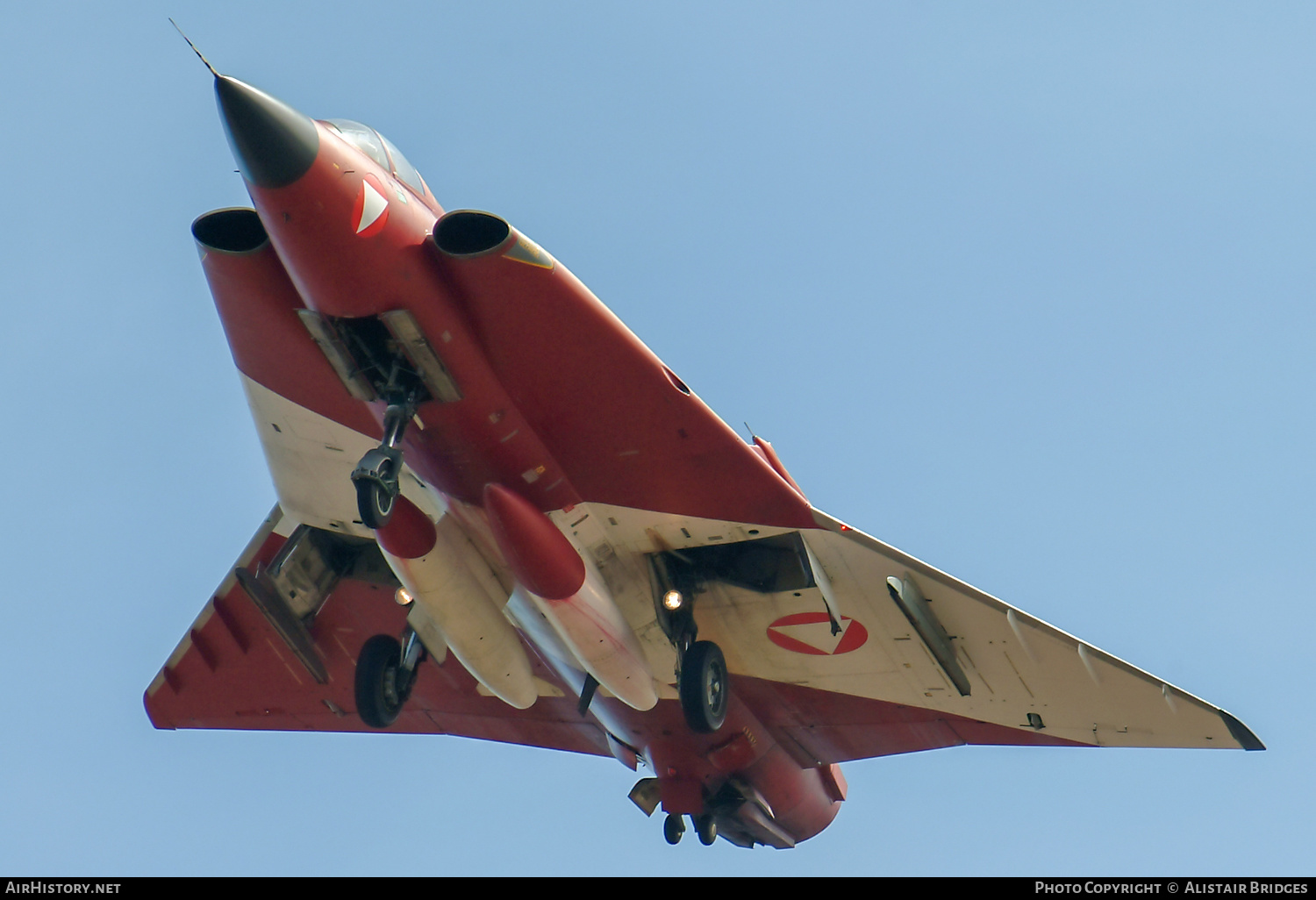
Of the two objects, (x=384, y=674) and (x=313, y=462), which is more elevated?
(x=313, y=462)

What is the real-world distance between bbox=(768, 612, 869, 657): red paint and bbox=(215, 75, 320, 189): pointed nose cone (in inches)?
292

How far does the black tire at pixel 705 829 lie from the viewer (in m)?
16.4

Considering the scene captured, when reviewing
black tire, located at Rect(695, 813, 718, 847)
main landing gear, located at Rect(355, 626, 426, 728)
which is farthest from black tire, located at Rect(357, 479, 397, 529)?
black tire, located at Rect(695, 813, 718, 847)

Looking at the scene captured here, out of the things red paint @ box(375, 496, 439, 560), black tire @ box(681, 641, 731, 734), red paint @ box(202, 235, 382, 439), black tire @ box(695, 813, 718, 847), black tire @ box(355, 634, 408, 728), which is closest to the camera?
red paint @ box(202, 235, 382, 439)

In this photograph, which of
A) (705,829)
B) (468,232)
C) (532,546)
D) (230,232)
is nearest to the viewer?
(468,232)

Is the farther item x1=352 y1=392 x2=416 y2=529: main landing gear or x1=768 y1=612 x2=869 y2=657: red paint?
x1=768 y1=612 x2=869 y2=657: red paint

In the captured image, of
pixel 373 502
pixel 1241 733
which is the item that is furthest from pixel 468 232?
pixel 1241 733

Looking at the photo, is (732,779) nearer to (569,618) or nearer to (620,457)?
(569,618)

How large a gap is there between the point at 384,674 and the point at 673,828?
395cm

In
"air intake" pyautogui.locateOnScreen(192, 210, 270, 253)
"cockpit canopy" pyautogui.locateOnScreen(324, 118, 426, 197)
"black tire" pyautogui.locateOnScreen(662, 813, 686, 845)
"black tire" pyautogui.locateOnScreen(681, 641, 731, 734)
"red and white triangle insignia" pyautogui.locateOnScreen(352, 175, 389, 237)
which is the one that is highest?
"cockpit canopy" pyautogui.locateOnScreen(324, 118, 426, 197)

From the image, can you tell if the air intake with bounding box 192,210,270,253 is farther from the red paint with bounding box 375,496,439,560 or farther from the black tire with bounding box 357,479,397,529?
the red paint with bounding box 375,496,439,560

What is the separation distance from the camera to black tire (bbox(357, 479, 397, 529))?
37.9 ft

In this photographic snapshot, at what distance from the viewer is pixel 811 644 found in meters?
15.5

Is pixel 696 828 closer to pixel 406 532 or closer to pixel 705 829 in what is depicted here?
pixel 705 829
